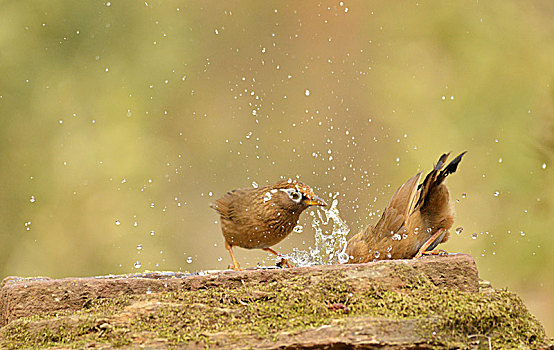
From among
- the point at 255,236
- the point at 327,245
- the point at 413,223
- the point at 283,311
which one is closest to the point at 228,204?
the point at 255,236

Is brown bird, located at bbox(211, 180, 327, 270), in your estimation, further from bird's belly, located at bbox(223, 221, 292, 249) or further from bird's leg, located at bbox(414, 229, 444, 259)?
bird's leg, located at bbox(414, 229, 444, 259)

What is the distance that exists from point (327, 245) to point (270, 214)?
49 cm

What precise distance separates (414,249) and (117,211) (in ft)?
13.5

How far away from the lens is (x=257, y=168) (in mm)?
6660

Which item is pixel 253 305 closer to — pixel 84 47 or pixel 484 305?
pixel 484 305

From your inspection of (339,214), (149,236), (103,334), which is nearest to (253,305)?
(103,334)

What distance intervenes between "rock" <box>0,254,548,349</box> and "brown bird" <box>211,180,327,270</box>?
46.1 inches

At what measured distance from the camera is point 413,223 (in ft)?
12.4

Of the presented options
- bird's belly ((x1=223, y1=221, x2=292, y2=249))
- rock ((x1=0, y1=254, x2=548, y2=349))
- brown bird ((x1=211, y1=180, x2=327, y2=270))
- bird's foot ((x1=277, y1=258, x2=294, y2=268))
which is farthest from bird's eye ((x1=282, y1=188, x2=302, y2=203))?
rock ((x1=0, y1=254, x2=548, y2=349))

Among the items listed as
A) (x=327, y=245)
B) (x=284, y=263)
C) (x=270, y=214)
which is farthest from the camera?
(x=327, y=245)

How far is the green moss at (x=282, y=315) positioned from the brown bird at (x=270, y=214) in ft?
4.16

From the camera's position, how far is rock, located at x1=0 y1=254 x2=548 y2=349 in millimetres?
2334

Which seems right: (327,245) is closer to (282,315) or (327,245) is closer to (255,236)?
(255,236)

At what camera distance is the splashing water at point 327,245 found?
4086 mm
